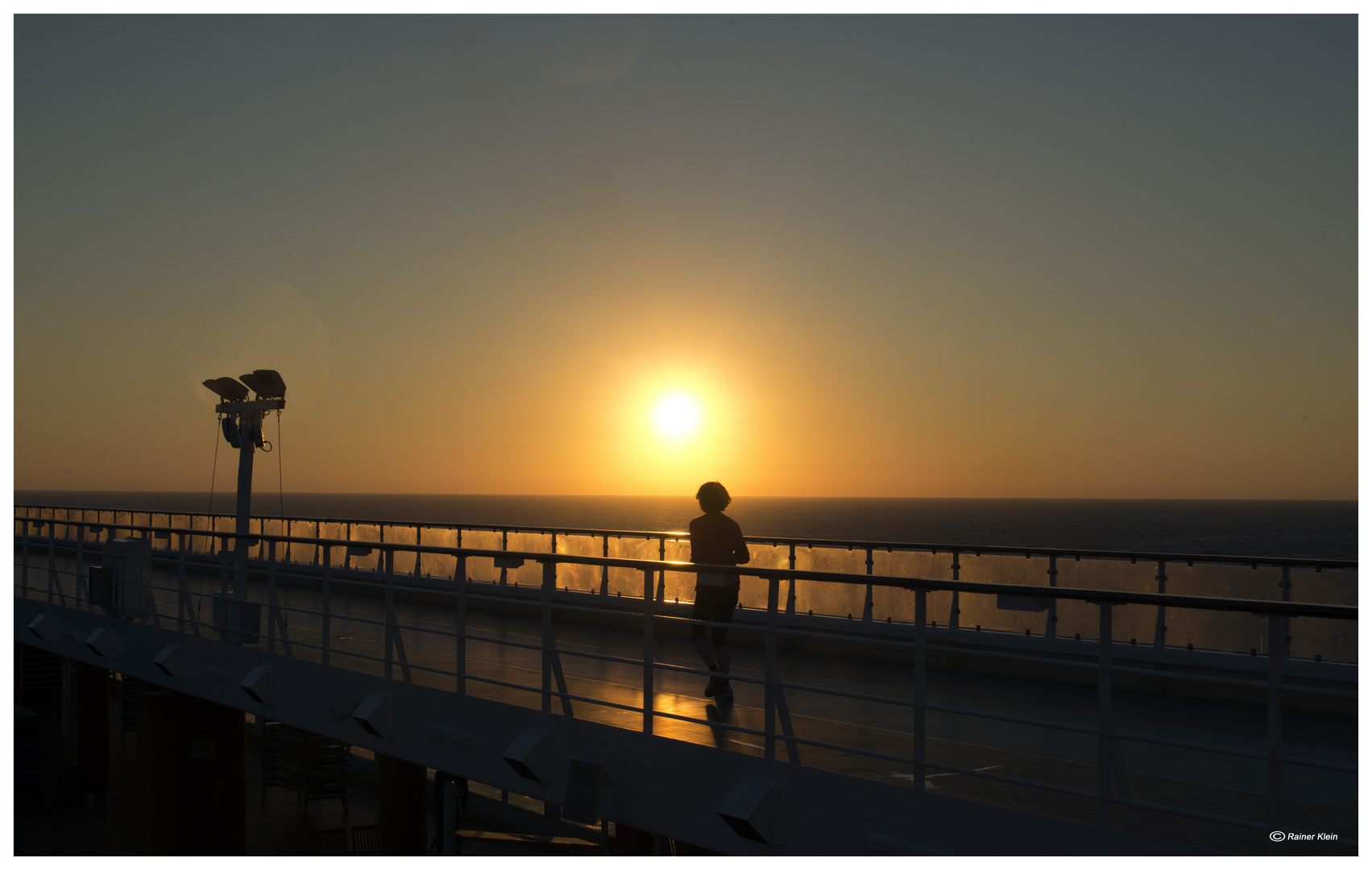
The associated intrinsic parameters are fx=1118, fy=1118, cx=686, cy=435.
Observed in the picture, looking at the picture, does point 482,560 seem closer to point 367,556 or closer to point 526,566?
point 526,566

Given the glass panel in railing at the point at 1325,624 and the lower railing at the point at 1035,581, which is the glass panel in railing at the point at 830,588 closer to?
the lower railing at the point at 1035,581

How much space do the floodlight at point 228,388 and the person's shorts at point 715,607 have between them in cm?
668

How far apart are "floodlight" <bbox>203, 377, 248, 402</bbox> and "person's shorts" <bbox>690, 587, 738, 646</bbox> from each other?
21.9 ft

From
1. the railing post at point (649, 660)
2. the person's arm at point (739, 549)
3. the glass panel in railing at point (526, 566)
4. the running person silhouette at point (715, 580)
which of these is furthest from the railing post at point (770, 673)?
the glass panel in railing at point (526, 566)

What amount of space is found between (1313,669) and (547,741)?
643 centimetres

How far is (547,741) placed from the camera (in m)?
6.79

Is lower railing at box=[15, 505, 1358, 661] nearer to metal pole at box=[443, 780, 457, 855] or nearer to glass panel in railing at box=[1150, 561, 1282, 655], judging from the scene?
glass panel in railing at box=[1150, 561, 1282, 655]

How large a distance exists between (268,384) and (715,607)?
6705mm

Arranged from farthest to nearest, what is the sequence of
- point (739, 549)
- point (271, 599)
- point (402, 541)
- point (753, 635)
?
1. point (402, 541)
2. point (753, 635)
3. point (271, 599)
4. point (739, 549)

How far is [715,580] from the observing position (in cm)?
783

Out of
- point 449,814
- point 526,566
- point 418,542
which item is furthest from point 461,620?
point 418,542

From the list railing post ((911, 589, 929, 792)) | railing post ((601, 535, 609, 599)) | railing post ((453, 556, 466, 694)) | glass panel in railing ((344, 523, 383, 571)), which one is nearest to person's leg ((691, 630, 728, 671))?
railing post ((453, 556, 466, 694))

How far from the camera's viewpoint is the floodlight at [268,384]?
39.9 feet
